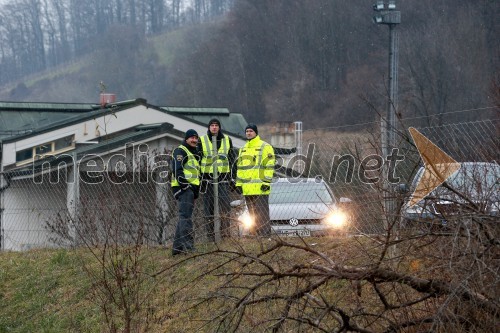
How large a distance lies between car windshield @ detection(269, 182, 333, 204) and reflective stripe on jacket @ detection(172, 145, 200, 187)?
3.49ft

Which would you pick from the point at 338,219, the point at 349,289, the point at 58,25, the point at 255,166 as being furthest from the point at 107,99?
the point at 58,25

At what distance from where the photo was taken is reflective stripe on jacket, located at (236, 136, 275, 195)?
13.2 m

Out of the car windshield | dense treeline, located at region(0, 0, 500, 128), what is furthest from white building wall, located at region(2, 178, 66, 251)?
dense treeline, located at region(0, 0, 500, 128)

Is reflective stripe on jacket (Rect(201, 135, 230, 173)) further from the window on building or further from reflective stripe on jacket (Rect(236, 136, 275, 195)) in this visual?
the window on building

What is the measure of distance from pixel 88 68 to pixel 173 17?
23.8 meters

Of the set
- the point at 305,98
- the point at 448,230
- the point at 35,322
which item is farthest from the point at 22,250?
the point at 305,98

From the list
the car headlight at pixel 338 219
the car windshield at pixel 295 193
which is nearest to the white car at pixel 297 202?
the car windshield at pixel 295 193

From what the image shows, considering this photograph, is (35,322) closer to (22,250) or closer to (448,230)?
(22,250)

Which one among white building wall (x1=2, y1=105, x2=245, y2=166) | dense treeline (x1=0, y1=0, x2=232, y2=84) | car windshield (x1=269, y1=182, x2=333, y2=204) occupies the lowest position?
car windshield (x1=269, y1=182, x2=333, y2=204)

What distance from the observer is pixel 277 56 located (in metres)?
73.6

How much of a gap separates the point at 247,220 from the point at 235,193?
4.37 m

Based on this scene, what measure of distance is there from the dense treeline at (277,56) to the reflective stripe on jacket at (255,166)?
1.81m

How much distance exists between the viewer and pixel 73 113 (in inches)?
1183

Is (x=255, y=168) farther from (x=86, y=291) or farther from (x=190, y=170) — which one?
(x=86, y=291)
